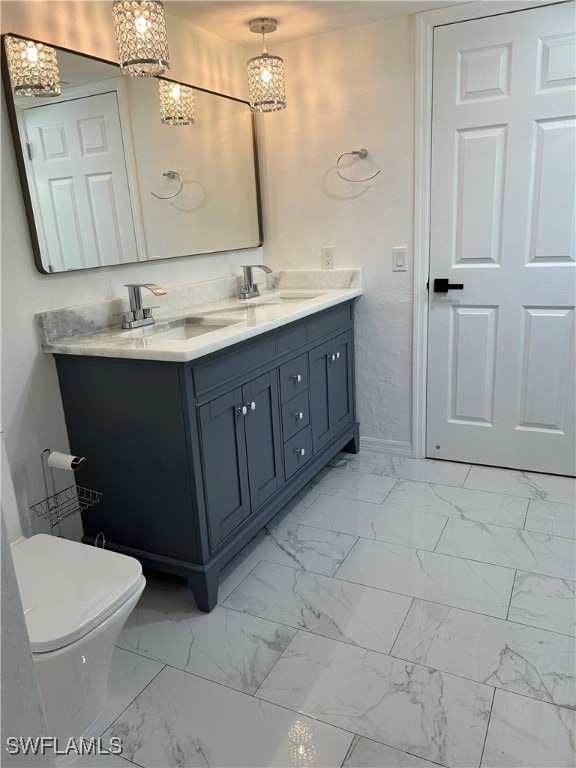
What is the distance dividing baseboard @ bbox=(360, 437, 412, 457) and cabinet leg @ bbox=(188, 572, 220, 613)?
146 centimetres

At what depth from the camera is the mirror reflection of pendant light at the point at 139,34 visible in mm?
1794

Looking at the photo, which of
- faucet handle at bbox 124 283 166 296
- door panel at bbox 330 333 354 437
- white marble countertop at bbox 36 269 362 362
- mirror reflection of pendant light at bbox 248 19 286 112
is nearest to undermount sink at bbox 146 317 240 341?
white marble countertop at bbox 36 269 362 362

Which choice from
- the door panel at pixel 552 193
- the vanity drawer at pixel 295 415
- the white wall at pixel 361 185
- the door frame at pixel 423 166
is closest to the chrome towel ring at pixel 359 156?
the white wall at pixel 361 185

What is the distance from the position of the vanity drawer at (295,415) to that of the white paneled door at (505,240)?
31.5 inches

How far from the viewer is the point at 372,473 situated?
2.98 meters

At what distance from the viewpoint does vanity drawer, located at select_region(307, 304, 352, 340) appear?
8.47 feet

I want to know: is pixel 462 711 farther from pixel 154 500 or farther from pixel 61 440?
pixel 61 440

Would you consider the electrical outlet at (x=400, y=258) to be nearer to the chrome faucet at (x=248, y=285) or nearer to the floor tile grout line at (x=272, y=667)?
the chrome faucet at (x=248, y=285)

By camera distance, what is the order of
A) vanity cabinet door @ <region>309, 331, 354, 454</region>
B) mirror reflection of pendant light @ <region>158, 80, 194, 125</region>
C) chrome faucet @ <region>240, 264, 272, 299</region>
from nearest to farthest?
mirror reflection of pendant light @ <region>158, 80, 194, 125</region> < vanity cabinet door @ <region>309, 331, 354, 454</region> < chrome faucet @ <region>240, 264, 272, 299</region>

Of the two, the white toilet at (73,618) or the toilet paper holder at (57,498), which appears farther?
the toilet paper holder at (57,498)

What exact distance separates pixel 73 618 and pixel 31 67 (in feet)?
5.31

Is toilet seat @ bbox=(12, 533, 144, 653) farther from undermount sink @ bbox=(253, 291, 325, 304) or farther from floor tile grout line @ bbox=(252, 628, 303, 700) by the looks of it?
undermount sink @ bbox=(253, 291, 325, 304)

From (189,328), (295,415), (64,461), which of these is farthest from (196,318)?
(64,461)

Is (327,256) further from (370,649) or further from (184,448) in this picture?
(370,649)
